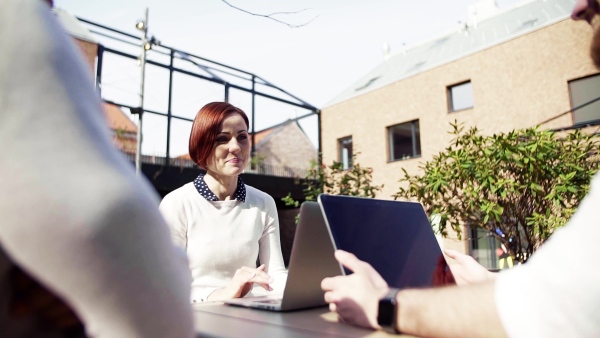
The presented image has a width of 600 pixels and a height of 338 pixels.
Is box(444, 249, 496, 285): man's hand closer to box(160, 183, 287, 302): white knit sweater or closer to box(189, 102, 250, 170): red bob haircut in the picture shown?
box(160, 183, 287, 302): white knit sweater

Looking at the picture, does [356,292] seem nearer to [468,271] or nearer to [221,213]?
[468,271]

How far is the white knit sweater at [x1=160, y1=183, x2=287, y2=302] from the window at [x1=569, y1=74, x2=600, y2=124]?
10.8 metres

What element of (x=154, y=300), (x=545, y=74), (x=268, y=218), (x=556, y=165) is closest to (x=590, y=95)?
(x=545, y=74)

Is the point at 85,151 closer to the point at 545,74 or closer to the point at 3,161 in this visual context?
the point at 3,161

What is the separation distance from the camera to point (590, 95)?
10.7 metres

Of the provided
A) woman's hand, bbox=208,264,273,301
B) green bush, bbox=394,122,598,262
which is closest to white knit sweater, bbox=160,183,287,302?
woman's hand, bbox=208,264,273,301

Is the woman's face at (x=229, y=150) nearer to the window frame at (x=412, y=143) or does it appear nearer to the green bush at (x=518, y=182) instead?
the green bush at (x=518, y=182)

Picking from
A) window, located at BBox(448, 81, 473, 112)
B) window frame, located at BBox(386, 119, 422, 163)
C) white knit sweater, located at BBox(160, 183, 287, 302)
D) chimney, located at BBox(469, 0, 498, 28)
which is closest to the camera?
white knit sweater, located at BBox(160, 183, 287, 302)

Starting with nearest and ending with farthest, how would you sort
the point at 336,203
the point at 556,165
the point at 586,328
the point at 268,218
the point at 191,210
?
the point at 586,328, the point at 336,203, the point at 191,210, the point at 268,218, the point at 556,165

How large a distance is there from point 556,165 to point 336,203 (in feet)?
13.2

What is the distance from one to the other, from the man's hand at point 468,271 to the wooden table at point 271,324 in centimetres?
45

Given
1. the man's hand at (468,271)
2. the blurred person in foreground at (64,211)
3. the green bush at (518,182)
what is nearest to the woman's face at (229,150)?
the man's hand at (468,271)

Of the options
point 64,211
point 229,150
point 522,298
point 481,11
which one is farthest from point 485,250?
point 64,211

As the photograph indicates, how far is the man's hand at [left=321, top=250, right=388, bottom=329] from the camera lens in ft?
3.16
